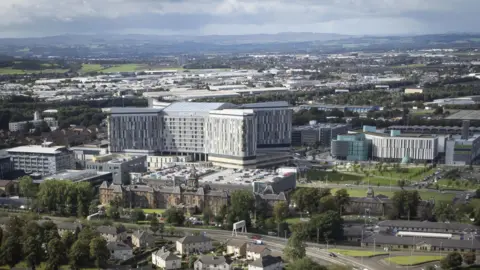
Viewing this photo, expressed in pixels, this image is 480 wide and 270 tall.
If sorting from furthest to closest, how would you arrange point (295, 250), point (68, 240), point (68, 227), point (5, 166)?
point (5, 166)
point (68, 227)
point (68, 240)
point (295, 250)

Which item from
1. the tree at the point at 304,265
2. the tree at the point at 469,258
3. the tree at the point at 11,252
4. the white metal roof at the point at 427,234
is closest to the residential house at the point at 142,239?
the tree at the point at 11,252

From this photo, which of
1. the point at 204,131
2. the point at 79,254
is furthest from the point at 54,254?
the point at 204,131

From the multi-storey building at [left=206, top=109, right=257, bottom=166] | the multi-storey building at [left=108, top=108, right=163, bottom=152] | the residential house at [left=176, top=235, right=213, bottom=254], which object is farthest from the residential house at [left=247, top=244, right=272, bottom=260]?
the multi-storey building at [left=108, top=108, right=163, bottom=152]

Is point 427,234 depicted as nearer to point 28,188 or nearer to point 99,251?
point 99,251

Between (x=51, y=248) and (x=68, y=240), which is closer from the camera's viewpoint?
(x=51, y=248)

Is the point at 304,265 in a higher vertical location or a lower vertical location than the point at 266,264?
higher

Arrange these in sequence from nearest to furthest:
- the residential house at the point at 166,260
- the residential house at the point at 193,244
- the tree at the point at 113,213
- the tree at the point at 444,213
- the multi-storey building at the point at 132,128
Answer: the residential house at the point at 166,260, the residential house at the point at 193,244, the tree at the point at 444,213, the tree at the point at 113,213, the multi-storey building at the point at 132,128

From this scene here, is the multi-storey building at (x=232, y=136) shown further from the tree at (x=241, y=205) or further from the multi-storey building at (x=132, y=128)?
the tree at (x=241, y=205)
